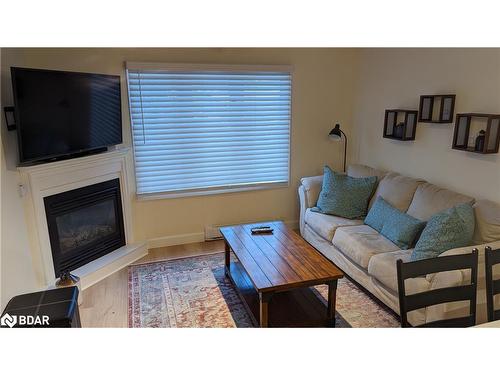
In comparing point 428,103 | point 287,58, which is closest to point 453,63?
point 428,103

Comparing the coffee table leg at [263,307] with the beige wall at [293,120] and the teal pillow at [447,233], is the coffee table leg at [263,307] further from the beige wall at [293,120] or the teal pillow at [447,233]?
the beige wall at [293,120]

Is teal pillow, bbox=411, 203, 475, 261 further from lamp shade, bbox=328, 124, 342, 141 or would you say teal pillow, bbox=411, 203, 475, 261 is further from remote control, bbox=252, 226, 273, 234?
lamp shade, bbox=328, 124, 342, 141

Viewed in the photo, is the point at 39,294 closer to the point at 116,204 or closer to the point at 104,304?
the point at 104,304

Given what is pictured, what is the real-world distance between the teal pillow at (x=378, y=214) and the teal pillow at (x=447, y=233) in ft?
1.97

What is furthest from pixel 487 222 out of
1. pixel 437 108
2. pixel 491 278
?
pixel 437 108

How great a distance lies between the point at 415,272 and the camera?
1529 mm

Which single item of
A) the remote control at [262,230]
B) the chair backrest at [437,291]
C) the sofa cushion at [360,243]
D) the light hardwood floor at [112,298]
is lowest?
the light hardwood floor at [112,298]

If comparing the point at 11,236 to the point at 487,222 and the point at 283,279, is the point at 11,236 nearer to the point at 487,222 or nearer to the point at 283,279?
the point at 283,279

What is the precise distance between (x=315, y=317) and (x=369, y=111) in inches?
107

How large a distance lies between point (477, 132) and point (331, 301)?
1858 millimetres

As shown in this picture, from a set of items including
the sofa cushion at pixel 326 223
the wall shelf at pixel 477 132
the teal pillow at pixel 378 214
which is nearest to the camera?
Result: the wall shelf at pixel 477 132

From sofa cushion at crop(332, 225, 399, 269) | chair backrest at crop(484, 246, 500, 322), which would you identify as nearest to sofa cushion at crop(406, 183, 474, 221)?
sofa cushion at crop(332, 225, 399, 269)

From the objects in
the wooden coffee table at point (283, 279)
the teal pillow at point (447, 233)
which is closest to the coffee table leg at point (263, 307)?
the wooden coffee table at point (283, 279)

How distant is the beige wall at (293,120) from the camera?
11.5 feet
